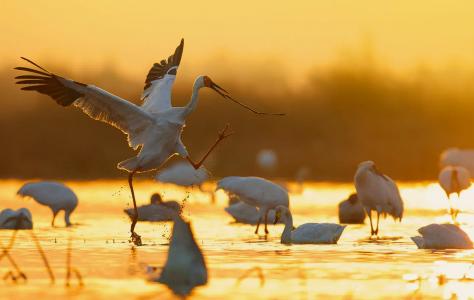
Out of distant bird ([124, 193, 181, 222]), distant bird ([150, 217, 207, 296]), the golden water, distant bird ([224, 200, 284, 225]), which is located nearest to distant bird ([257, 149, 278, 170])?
the golden water

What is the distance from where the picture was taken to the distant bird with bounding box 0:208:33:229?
53.1 ft

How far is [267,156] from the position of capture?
35.7 m

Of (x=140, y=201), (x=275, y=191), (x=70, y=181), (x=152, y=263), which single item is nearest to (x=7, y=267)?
(x=152, y=263)

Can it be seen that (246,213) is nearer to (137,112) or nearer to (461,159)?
(137,112)

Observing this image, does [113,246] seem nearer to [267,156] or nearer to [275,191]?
[275,191]

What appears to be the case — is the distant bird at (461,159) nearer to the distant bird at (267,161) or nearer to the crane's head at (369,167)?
the distant bird at (267,161)

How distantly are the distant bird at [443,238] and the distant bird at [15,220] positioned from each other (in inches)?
262

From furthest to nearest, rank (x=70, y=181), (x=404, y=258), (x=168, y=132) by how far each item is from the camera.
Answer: (x=70, y=181) → (x=168, y=132) → (x=404, y=258)

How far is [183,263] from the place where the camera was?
944cm

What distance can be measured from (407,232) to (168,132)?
4.67m

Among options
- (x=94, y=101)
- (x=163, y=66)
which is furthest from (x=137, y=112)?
(x=163, y=66)

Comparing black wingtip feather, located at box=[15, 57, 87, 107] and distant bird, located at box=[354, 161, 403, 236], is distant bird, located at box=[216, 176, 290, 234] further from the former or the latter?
black wingtip feather, located at box=[15, 57, 87, 107]

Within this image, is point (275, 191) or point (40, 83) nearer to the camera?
point (40, 83)

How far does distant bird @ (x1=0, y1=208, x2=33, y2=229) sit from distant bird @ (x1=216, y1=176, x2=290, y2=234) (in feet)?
10.6
